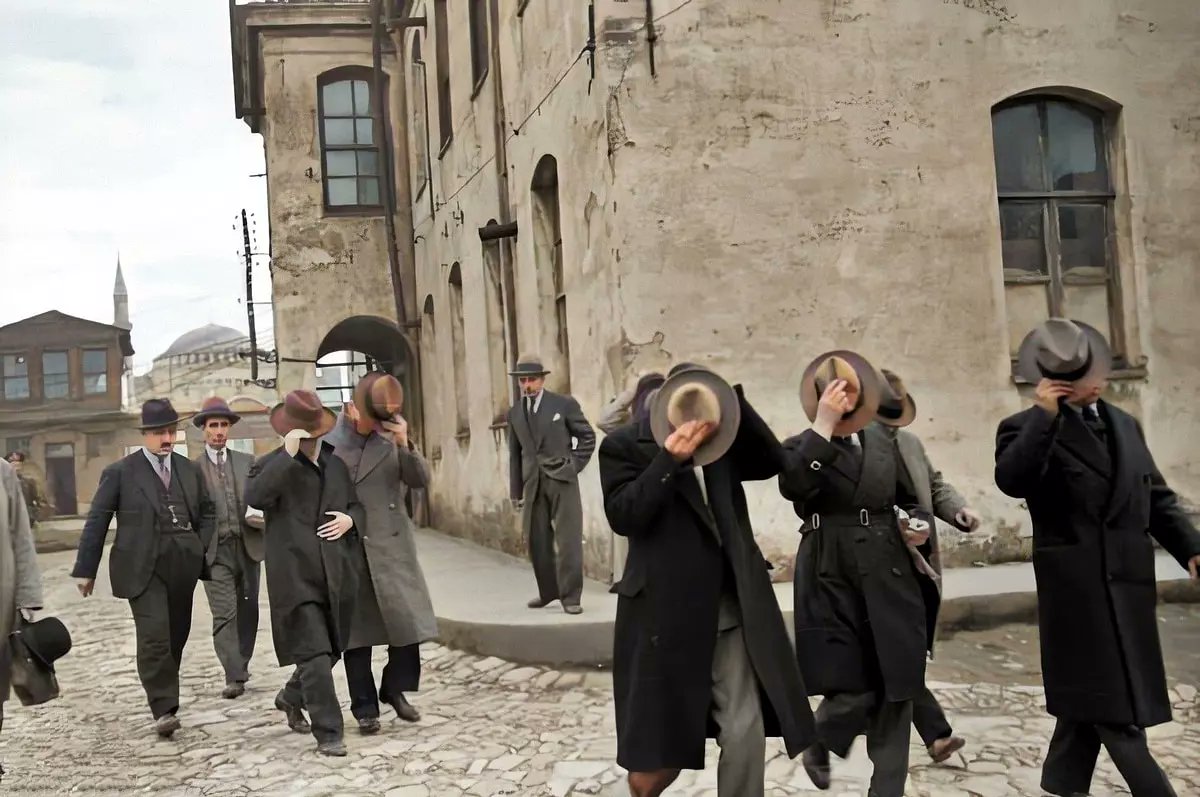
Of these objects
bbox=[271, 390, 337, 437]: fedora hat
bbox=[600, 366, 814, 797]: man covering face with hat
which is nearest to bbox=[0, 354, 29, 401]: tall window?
bbox=[271, 390, 337, 437]: fedora hat

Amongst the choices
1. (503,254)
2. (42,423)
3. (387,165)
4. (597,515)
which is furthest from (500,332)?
(42,423)

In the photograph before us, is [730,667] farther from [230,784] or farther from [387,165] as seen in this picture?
[387,165]

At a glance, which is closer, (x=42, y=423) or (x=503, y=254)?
(x=503, y=254)

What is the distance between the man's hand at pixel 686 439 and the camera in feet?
12.4

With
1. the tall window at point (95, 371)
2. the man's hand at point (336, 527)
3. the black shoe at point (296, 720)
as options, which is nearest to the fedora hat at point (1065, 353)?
the man's hand at point (336, 527)

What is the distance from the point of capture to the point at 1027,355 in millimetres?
4141

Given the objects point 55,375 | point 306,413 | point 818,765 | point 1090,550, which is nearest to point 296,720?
point 306,413

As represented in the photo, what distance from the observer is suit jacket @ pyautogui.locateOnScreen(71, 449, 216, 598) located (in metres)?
6.70

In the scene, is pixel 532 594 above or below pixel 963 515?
below

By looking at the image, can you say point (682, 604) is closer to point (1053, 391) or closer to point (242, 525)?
point (1053, 391)

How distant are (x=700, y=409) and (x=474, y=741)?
114 inches

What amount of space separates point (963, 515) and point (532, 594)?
5.08m

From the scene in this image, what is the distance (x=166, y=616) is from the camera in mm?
6727

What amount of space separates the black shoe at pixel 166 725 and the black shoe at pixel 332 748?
40.3 inches
